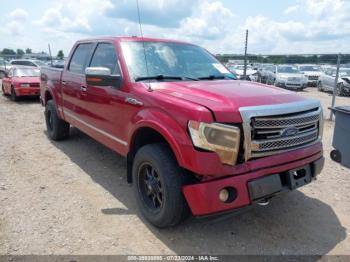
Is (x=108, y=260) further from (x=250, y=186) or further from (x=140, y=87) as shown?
(x=140, y=87)

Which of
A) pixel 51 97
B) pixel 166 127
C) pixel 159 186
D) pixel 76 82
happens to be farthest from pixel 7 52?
pixel 166 127

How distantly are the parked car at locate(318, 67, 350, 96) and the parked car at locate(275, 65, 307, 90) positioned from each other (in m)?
1.09

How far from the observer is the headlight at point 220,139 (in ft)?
9.55

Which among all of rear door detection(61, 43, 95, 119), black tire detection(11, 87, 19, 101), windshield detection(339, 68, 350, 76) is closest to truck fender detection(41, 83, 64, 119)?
rear door detection(61, 43, 95, 119)

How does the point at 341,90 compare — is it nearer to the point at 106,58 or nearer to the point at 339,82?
the point at 339,82

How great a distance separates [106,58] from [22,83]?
9704mm

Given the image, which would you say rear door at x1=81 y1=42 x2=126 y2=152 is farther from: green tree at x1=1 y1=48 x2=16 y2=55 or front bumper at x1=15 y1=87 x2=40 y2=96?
green tree at x1=1 y1=48 x2=16 y2=55

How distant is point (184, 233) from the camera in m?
3.52

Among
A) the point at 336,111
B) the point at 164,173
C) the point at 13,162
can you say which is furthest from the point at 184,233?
the point at 13,162

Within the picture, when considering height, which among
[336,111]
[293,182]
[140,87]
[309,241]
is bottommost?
[309,241]

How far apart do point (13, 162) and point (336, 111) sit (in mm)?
4940

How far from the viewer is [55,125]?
6809mm

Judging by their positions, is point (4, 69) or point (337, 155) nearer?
point (337, 155)

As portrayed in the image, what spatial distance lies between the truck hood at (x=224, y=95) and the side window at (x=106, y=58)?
0.85 metres
